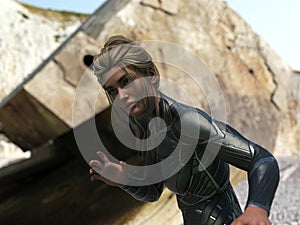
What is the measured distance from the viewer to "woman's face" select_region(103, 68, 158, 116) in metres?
1.06

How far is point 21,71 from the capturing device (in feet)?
35.6

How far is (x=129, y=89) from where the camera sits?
3.48 ft

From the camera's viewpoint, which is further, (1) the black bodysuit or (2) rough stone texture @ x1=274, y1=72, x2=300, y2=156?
(2) rough stone texture @ x1=274, y1=72, x2=300, y2=156

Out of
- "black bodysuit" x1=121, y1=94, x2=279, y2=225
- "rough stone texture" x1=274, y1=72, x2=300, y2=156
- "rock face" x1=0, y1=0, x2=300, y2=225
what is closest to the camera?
"black bodysuit" x1=121, y1=94, x2=279, y2=225

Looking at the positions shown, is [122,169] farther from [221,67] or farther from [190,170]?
[221,67]

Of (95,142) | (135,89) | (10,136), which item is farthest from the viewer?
(10,136)

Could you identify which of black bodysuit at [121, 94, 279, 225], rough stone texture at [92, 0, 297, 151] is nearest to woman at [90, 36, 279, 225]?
black bodysuit at [121, 94, 279, 225]

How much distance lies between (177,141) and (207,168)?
0.10 metres

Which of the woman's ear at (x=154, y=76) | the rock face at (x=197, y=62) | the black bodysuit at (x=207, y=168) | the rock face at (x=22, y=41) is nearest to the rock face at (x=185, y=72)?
the rock face at (x=197, y=62)

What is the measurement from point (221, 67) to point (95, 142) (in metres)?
2.56

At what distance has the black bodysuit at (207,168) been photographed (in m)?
1.04

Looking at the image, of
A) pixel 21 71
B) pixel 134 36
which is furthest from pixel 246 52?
pixel 21 71

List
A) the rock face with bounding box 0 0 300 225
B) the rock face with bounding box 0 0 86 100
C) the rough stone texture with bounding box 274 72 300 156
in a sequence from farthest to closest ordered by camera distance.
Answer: the rock face with bounding box 0 0 86 100, the rough stone texture with bounding box 274 72 300 156, the rock face with bounding box 0 0 300 225

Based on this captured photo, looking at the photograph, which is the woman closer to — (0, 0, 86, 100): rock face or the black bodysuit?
the black bodysuit
